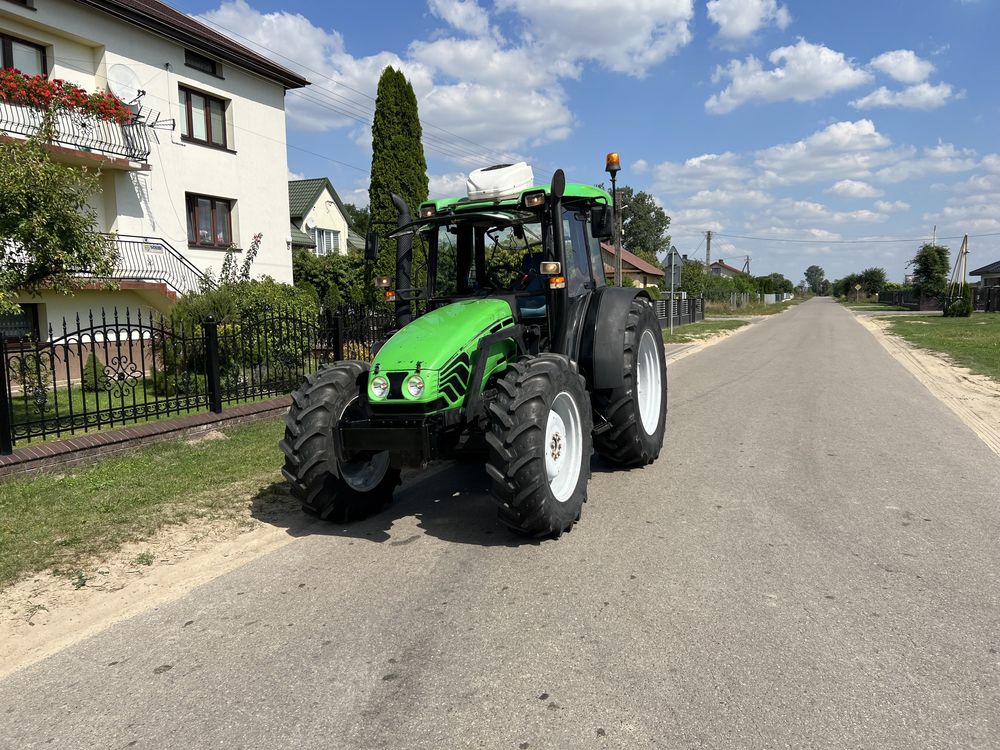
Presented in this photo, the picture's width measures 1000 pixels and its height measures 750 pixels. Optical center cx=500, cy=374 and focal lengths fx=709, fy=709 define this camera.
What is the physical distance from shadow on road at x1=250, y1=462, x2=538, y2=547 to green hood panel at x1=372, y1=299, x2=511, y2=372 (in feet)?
3.98

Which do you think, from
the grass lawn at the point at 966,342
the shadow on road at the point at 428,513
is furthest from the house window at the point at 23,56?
the grass lawn at the point at 966,342

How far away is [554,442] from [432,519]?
3.81 feet

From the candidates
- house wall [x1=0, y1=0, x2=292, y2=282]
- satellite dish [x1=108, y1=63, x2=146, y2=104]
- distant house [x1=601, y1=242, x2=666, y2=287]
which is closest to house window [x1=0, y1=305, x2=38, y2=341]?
house wall [x1=0, y1=0, x2=292, y2=282]

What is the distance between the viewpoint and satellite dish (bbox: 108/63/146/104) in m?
15.7

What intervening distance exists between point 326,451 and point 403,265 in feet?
6.40

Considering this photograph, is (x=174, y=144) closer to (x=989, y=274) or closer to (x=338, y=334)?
(x=338, y=334)

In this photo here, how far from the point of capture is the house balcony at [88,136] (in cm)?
1376

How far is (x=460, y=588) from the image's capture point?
402cm

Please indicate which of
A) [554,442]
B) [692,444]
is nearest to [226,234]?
[692,444]

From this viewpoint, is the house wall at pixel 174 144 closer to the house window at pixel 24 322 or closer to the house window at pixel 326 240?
the house window at pixel 24 322

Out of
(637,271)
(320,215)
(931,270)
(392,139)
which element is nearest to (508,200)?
(392,139)

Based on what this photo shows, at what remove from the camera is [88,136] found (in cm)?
1490

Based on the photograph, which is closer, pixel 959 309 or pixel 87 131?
pixel 87 131

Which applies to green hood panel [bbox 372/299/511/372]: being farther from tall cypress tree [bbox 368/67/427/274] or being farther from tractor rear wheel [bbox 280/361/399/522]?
tall cypress tree [bbox 368/67/427/274]
